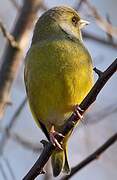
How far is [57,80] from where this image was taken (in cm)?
324

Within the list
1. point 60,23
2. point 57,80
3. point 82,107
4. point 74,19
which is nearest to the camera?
point 82,107

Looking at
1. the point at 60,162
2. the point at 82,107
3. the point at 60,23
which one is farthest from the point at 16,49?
the point at 82,107

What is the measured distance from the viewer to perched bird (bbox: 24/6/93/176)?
10.6 ft

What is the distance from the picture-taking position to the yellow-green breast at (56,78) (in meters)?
3.25

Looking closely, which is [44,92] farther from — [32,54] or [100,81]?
[100,81]

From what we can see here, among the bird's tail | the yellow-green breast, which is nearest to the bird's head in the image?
the yellow-green breast

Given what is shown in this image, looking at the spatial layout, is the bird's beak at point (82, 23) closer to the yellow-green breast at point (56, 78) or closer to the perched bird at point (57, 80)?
the perched bird at point (57, 80)

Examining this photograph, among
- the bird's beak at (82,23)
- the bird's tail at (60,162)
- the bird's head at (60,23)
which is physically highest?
the bird's head at (60,23)

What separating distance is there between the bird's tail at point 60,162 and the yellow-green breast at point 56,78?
6.6 inches

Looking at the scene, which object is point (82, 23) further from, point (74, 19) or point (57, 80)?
point (57, 80)

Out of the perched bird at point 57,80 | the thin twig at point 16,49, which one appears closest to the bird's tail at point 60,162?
the perched bird at point 57,80

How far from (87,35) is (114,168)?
1913 millimetres

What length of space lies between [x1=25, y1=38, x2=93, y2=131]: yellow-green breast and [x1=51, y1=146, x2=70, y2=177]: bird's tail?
0.17m

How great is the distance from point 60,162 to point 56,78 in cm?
49
